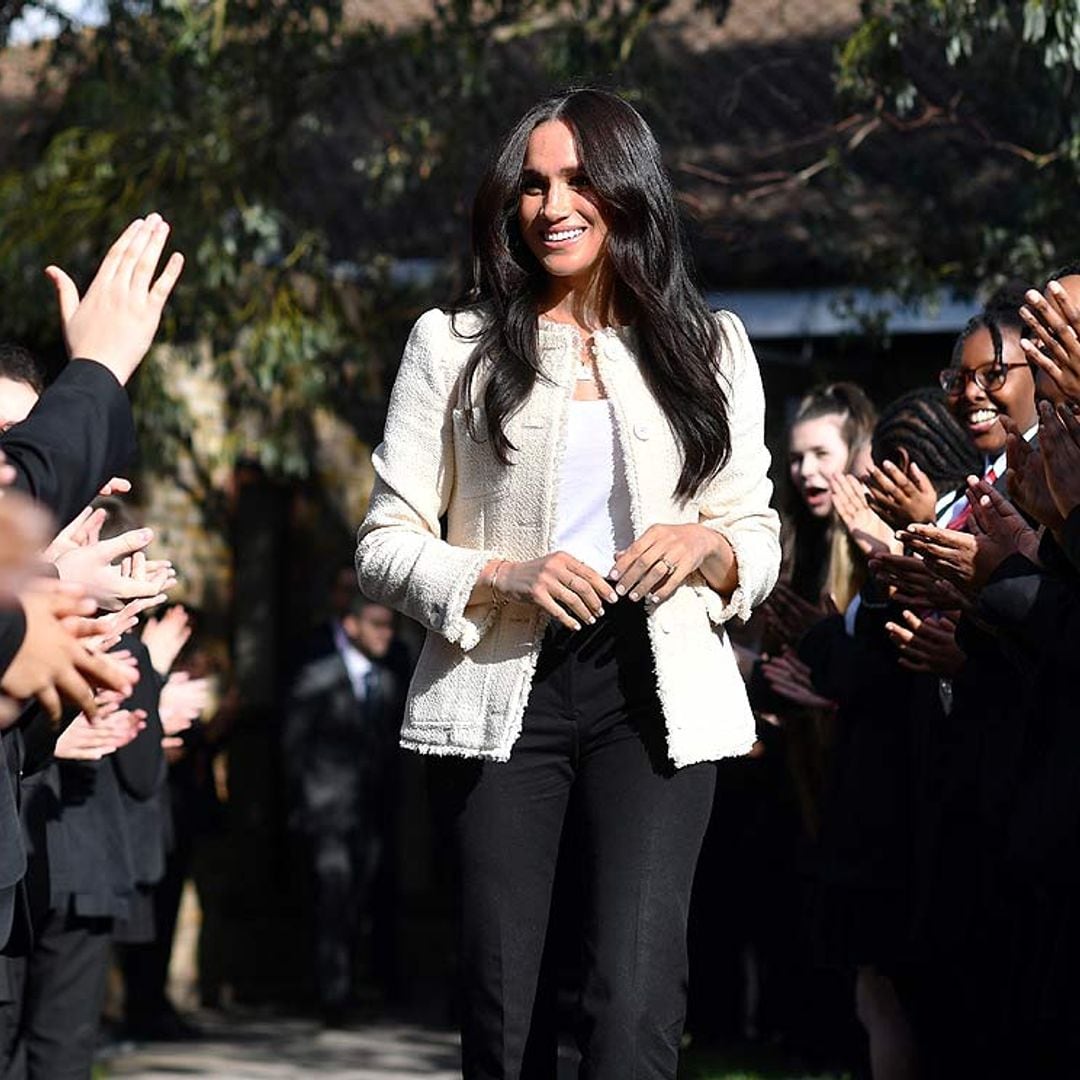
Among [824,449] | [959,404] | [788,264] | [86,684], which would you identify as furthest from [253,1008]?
[86,684]

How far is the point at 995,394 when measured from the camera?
630 cm

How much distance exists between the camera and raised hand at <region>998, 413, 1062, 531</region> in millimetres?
5125

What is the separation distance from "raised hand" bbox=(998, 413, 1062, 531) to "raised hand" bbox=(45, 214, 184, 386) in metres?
1.93

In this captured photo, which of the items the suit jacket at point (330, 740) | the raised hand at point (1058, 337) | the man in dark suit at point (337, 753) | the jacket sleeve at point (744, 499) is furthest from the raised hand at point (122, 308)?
the suit jacket at point (330, 740)

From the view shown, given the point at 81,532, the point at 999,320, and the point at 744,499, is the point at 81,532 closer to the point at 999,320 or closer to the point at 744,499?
the point at 744,499

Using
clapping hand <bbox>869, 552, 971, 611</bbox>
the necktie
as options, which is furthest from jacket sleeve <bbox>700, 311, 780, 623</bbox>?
the necktie

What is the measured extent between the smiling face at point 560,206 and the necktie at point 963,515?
1451mm

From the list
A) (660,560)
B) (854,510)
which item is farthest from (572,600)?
(854,510)

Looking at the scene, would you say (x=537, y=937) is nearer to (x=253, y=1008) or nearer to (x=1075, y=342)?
(x=1075, y=342)

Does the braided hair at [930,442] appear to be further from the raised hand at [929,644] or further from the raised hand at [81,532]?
the raised hand at [81,532]

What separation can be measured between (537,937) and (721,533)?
0.88 metres

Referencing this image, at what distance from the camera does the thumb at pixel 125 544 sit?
5.06 meters

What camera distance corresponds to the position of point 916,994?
696 cm

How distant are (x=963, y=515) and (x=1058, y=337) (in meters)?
1.25
